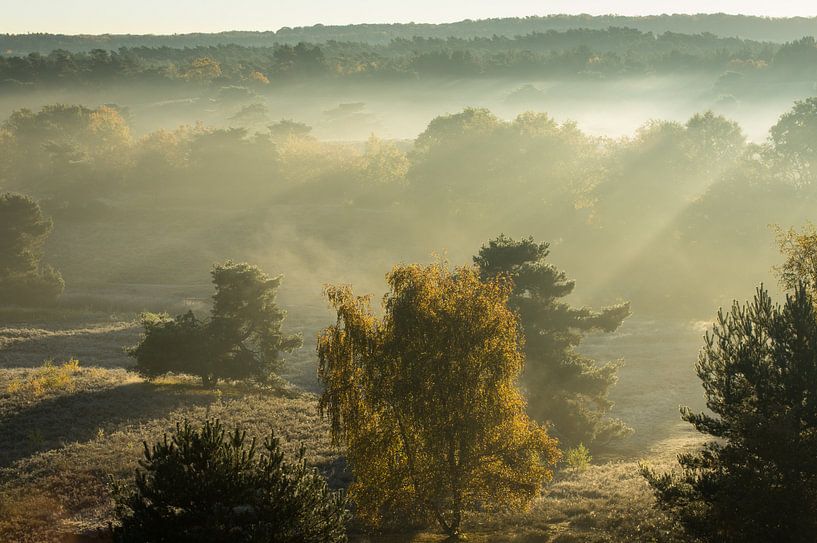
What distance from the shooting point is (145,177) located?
5497 inches

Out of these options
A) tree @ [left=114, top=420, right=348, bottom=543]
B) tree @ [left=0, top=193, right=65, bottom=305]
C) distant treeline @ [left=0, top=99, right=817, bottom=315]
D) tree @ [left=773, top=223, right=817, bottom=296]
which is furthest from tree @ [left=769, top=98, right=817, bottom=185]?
tree @ [left=114, top=420, right=348, bottom=543]

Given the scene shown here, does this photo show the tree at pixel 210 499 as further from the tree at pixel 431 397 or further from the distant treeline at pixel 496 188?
the distant treeline at pixel 496 188

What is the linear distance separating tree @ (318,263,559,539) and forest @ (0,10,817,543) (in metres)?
0.09

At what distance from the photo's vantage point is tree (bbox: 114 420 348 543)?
20.2 m

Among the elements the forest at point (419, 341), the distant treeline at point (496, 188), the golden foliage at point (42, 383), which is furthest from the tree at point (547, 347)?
the distant treeline at point (496, 188)

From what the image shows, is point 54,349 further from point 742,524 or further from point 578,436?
point 742,524

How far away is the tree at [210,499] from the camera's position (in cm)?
2022

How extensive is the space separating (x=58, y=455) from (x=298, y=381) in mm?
29097

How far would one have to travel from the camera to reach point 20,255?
86.8 m

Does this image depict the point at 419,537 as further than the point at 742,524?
Yes

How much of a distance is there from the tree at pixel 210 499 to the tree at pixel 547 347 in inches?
1117

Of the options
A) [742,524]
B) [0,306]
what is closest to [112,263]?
[0,306]

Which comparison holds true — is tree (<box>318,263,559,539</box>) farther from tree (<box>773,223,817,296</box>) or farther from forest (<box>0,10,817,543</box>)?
tree (<box>773,223,817,296</box>)

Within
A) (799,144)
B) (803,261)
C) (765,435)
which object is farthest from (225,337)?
(799,144)
